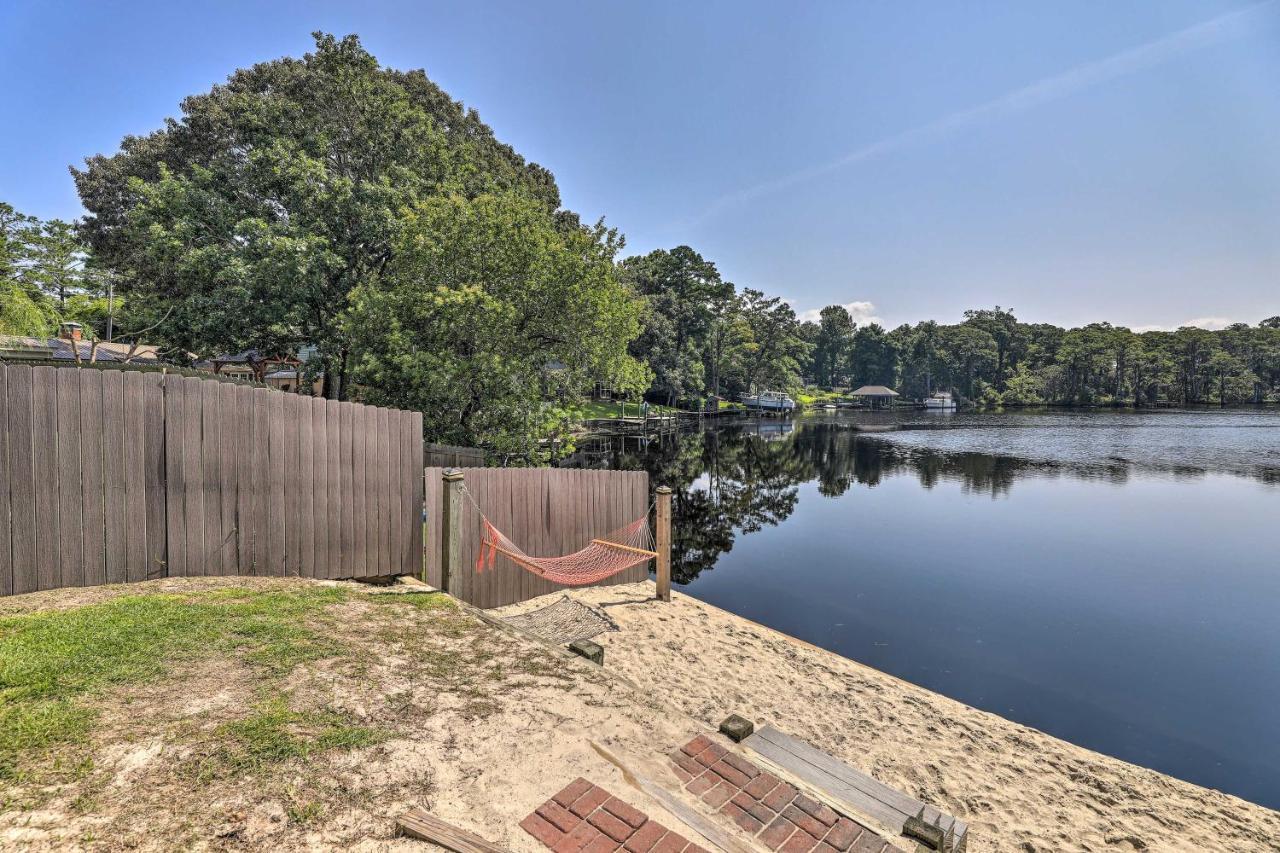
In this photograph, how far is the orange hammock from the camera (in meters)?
7.46

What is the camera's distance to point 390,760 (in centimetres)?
326

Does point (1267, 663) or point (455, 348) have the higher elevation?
point (455, 348)

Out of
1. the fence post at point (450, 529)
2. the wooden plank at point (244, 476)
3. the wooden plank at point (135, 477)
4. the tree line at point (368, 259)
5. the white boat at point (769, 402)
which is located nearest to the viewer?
the wooden plank at point (135, 477)

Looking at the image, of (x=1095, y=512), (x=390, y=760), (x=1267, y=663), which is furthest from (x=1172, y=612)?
(x=390, y=760)

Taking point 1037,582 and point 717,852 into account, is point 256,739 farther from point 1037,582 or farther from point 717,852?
point 1037,582

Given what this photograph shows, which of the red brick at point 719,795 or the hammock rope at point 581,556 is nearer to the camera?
the red brick at point 719,795

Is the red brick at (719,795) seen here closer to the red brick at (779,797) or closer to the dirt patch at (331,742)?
the red brick at (779,797)

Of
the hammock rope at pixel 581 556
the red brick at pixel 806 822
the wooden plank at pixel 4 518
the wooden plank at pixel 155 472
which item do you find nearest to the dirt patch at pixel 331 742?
the wooden plank at pixel 4 518

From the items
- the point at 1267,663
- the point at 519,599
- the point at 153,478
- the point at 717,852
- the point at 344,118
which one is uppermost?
the point at 344,118

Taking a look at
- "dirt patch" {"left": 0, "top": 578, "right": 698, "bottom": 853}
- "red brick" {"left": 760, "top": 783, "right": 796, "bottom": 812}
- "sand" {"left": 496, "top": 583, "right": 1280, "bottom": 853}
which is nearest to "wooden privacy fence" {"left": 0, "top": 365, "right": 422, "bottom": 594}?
"dirt patch" {"left": 0, "top": 578, "right": 698, "bottom": 853}

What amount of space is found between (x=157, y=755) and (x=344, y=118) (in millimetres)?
20028

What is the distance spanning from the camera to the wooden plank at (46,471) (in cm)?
472

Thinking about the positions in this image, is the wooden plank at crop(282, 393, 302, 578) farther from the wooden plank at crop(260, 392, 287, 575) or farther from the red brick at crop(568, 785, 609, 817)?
the red brick at crop(568, 785, 609, 817)

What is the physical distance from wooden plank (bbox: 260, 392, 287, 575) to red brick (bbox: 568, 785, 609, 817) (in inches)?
178
